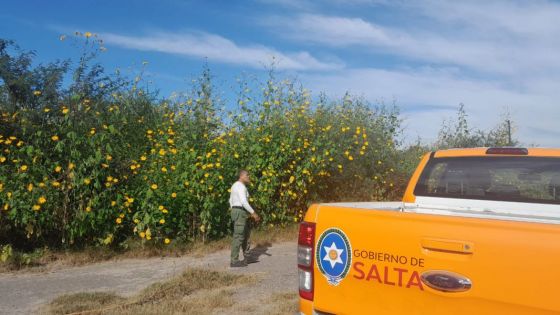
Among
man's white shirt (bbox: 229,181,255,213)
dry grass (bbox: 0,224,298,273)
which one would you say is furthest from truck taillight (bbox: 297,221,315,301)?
dry grass (bbox: 0,224,298,273)

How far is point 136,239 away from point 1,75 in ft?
11.7

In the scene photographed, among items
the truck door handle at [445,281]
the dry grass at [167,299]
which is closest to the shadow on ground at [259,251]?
the dry grass at [167,299]

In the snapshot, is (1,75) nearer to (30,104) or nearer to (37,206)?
(30,104)

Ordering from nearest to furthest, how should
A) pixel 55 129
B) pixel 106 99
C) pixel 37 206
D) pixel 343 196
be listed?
pixel 37 206, pixel 55 129, pixel 106 99, pixel 343 196

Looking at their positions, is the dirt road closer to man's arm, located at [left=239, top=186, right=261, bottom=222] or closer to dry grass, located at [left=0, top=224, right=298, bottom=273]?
dry grass, located at [left=0, top=224, right=298, bottom=273]

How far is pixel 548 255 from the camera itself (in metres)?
2.39

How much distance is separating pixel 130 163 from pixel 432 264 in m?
7.11

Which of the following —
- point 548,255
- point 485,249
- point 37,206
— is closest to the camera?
point 548,255

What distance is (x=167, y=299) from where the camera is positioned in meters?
6.27

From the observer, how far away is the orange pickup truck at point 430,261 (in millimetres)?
2445

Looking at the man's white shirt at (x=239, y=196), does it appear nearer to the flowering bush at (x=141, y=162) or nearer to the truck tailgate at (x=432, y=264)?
the flowering bush at (x=141, y=162)

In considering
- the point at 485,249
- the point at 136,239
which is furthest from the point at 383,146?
the point at 485,249

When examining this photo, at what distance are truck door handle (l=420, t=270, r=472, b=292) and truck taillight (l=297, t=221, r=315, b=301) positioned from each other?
767 mm

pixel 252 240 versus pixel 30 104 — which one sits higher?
pixel 30 104
